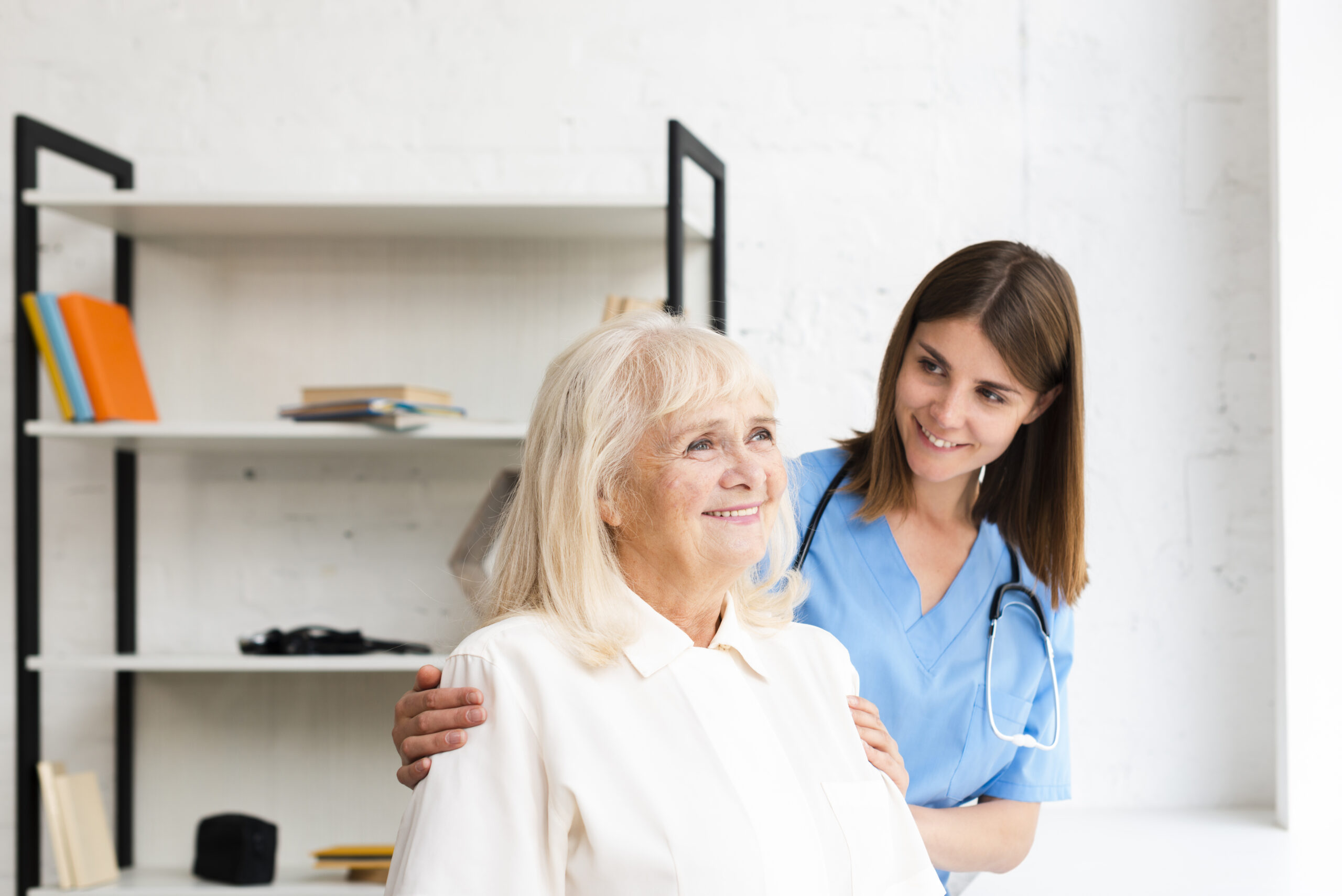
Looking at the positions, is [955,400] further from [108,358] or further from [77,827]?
[77,827]

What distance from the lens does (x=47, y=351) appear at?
1966mm

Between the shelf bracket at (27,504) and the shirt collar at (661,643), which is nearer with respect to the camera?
the shirt collar at (661,643)

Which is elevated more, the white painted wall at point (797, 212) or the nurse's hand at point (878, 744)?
the white painted wall at point (797, 212)

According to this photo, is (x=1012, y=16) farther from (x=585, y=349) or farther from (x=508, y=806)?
(x=508, y=806)

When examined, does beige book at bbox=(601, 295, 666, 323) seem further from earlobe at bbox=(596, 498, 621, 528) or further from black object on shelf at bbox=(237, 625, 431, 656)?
earlobe at bbox=(596, 498, 621, 528)

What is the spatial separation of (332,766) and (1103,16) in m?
2.41

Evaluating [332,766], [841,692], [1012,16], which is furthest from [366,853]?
[1012,16]

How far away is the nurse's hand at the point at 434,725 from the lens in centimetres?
90

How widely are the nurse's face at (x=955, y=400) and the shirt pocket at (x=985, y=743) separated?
33 centimetres

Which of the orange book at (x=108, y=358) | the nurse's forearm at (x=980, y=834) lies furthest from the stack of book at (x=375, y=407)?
the nurse's forearm at (x=980, y=834)

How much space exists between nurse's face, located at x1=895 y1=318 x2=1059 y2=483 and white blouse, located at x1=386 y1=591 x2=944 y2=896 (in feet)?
1.49

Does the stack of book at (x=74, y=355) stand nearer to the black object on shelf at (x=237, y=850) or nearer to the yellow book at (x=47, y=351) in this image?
the yellow book at (x=47, y=351)

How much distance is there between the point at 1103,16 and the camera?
228 cm

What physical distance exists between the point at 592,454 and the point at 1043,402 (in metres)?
0.74
